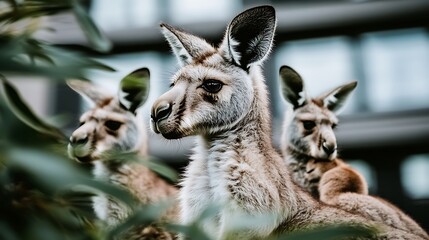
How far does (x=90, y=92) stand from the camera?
1594 millimetres

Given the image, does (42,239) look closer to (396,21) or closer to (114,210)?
(114,210)

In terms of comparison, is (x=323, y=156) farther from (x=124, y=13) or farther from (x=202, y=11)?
(x=124, y=13)

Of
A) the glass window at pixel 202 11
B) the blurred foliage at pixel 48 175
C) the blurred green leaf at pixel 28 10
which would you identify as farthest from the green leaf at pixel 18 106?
the glass window at pixel 202 11

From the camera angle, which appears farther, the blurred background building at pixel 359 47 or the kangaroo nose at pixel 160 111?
the blurred background building at pixel 359 47

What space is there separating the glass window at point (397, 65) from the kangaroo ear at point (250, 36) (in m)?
7.99

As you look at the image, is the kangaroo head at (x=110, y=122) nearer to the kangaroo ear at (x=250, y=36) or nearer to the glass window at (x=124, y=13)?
the kangaroo ear at (x=250, y=36)

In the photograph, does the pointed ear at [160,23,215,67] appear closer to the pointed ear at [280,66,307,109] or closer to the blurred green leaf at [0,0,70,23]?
the pointed ear at [280,66,307,109]

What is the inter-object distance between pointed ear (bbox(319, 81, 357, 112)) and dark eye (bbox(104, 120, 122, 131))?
0.43 m

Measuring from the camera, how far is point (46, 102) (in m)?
10.7

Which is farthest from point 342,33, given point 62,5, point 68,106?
point 62,5

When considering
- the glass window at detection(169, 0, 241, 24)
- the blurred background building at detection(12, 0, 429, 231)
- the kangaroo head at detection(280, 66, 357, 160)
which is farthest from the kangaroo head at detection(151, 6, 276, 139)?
the glass window at detection(169, 0, 241, 24)

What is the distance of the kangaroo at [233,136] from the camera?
50.6 inches

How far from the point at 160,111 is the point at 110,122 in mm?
316

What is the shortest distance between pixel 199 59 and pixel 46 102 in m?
9.68
